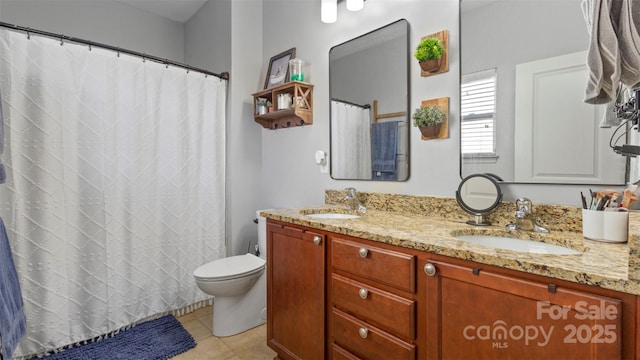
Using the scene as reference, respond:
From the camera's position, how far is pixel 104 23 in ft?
8.99

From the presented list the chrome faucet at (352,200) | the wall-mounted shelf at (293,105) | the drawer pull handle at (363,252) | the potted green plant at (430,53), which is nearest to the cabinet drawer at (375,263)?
the drawer pull handle at (363,252)

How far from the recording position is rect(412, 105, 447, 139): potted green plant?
152cm

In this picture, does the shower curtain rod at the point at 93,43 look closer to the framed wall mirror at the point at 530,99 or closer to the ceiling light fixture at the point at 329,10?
the ceiling light fixture at the point at 329,10

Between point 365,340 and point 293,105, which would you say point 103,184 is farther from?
point 365,340

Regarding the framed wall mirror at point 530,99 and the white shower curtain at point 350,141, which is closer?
the framed wall mirror at point 530,99

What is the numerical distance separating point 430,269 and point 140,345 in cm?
190

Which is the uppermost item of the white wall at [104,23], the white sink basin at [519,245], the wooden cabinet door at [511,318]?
the white wall at [104,23]

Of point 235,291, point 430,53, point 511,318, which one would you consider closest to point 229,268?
point 235,291

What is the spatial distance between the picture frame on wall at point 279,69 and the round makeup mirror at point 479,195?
1.59 m

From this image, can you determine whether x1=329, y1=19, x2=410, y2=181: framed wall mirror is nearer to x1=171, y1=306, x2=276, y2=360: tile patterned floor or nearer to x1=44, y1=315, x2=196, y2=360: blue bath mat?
x1=171, y1=306, x2=276, y2=360: tile patterned floor

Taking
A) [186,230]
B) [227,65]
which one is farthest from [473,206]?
[227,65]

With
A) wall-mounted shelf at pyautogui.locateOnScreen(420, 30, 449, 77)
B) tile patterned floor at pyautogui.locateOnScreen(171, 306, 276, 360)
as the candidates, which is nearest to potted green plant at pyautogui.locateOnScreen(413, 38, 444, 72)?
wall-mounted shelf at pyautogui.locateOnScreen(420, 30, 449, 77)

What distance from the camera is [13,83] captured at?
5.39 ft

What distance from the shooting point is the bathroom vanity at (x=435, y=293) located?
717mm
